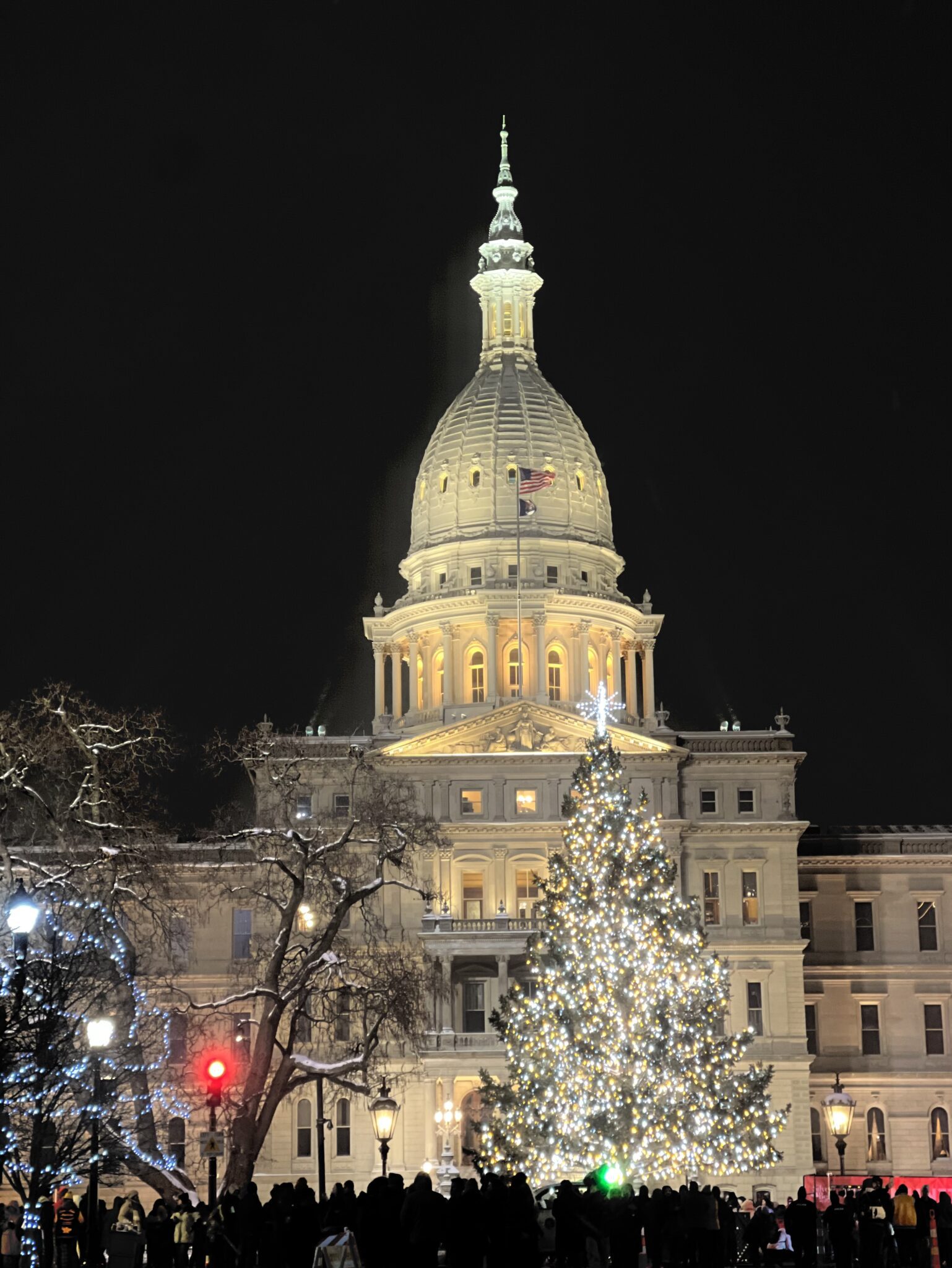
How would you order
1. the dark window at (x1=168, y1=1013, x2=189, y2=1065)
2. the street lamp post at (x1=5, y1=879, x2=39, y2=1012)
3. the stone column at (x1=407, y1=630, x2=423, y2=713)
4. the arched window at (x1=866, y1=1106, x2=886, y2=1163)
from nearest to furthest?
the street lamp post at (x1=5, y1=879, x2=39, y2=1012) < the dark window at (x1=168, y1=1013, x2=189, y2=1065) < the arched window at (x1=866, y1=1106, x2=886, y2=1163) < the stone column at (x1=407, y1=630, x2=423, y2=713)

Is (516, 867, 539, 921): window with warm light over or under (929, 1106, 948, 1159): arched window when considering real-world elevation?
over

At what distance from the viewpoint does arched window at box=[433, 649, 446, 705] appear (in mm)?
116500

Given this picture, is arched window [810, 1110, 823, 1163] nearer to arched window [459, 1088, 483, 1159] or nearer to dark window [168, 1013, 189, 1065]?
arched window [459, 1088, 483, 1159]

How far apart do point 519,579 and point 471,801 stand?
18709 millimetres

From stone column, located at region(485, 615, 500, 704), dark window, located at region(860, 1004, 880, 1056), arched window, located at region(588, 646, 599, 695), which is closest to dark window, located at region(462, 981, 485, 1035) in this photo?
stone column, located at region(485, 615, 500, 704)

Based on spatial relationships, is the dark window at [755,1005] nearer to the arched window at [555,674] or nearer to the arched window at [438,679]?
the arched window at [555,674]

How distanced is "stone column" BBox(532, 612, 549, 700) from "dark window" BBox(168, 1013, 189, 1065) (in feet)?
96.4

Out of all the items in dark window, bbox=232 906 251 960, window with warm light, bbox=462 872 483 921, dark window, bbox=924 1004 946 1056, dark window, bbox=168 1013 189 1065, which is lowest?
dark window, bbox=168 1013 189 1065

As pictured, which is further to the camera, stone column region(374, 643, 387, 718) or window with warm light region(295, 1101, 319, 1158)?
stone column region(374, 643, 387, 718)

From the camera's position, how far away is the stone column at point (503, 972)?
94812 mm

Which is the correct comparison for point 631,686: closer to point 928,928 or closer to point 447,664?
point 447,664

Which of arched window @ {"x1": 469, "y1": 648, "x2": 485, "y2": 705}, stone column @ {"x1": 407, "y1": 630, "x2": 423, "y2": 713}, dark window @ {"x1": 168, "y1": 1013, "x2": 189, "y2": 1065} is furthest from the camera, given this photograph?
stone column @ {"x1": 407, "y1": 630, "x2": 423, "y2": 713}

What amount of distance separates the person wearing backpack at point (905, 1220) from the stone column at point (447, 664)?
74858 mm

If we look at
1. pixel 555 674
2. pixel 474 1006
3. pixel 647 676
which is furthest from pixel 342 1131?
pixel 647 676
